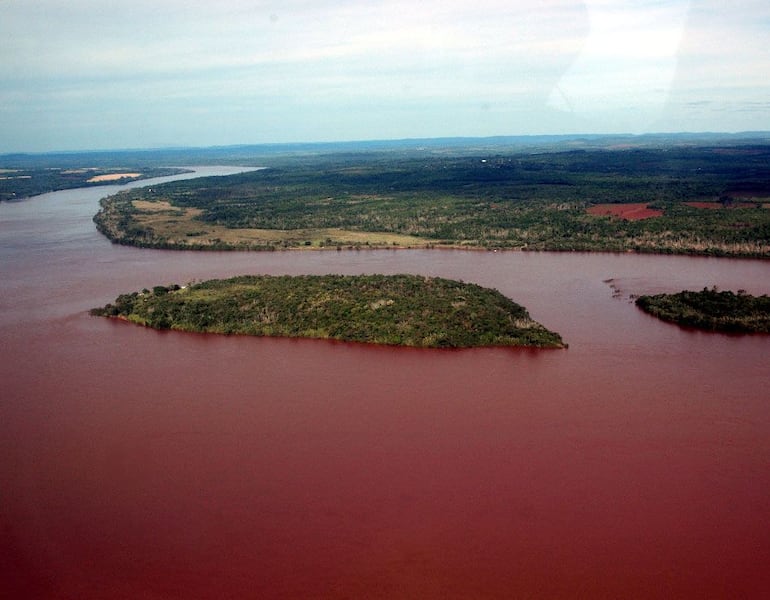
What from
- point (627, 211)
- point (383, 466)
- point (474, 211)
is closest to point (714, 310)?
point (383, 466)

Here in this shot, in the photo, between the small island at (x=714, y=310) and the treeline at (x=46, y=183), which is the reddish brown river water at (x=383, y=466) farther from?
the treeline at (x=46, y=183)

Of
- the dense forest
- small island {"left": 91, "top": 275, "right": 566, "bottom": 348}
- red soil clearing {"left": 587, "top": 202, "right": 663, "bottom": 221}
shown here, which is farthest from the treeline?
red soil clearing {"left": 587, "top": 202, "right": 663, "bottom": 221}

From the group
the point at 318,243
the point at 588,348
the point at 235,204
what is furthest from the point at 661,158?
the point at 588,348

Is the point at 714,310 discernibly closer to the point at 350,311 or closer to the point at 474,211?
the point at 350,311

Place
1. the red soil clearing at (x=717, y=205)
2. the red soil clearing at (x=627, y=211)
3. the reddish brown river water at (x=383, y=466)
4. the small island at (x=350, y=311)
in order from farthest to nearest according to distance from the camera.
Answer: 1. the red soil clearing at (x=717, y=205)
2. the red soil clearing at (x=627, y=211)
3. the small island at (x=350, y=311)
4. the reddish brown river water at (x=383, y=466)

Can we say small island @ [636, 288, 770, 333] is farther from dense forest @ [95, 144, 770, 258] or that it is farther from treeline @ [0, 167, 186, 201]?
treeline @ [0, 167, 186, 201]

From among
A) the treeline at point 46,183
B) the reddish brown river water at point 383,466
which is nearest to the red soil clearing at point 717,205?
the reddish brown river water at point 383,466
